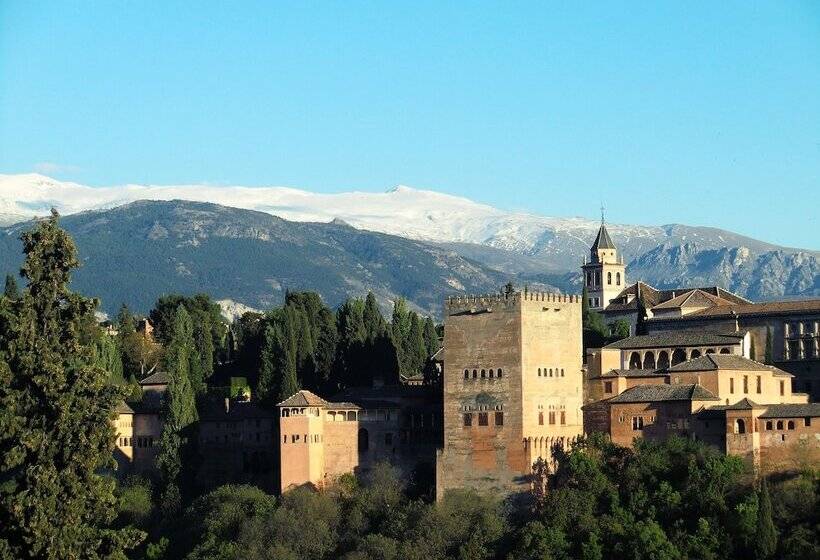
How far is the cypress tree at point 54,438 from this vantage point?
37.6 meters

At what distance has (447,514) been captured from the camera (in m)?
67.7

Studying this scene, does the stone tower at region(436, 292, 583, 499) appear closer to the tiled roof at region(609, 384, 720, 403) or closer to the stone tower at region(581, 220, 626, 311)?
the tiled roof at region(609, 384, 720, 403)

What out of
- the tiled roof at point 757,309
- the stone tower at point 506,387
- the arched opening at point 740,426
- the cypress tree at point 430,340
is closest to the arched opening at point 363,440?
the stone tower at point 506,387

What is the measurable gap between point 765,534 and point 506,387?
11612 mm

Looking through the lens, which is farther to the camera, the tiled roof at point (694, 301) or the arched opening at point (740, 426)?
the tiled roof at point (694, 301)

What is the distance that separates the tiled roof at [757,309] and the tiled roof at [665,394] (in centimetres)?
1122

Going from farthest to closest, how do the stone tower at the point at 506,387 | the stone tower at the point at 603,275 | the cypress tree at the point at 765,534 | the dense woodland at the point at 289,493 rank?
the stone tower at the point at 603,275, the stone tower at the point at 506,387, the cypress tree at the point at 765,534, the dense woodland at the point at 289,493

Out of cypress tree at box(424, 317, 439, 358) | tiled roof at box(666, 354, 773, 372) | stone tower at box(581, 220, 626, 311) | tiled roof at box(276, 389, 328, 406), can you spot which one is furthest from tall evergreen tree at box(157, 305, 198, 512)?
stone tower at box(581, 220, 626, 311)

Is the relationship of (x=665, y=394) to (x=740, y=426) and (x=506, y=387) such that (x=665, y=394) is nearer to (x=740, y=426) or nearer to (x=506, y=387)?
(x=740, y=426)

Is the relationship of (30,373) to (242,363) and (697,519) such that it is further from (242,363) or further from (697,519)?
(242,363)

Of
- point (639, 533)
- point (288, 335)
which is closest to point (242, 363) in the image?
point (288, 335)

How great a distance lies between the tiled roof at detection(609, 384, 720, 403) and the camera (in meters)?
A: 67.8

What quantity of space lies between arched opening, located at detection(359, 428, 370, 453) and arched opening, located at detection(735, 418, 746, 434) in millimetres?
14937

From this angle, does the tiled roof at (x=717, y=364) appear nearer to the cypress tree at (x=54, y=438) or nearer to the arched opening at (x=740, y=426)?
the arched opening at (x=740, y=426)
